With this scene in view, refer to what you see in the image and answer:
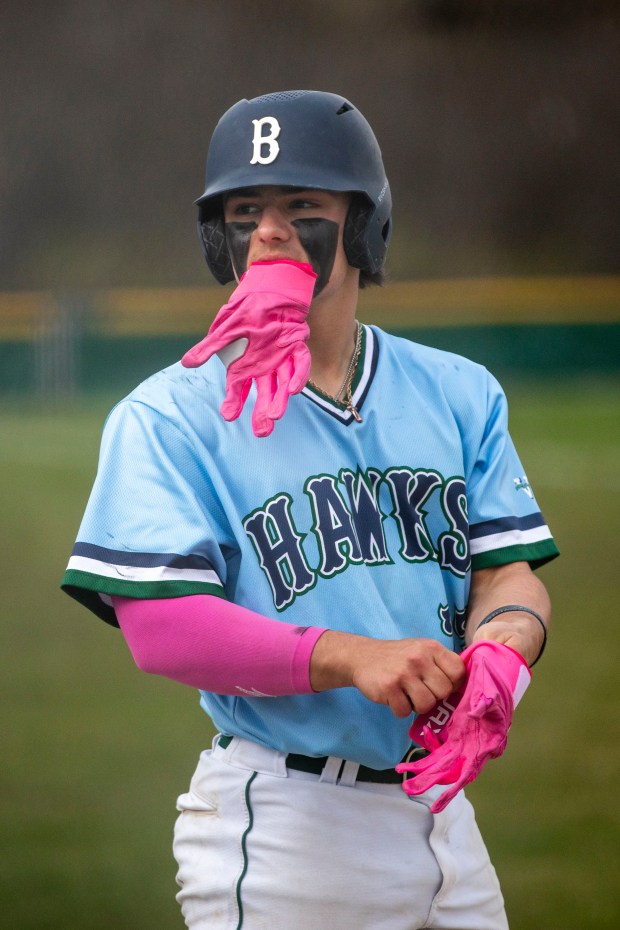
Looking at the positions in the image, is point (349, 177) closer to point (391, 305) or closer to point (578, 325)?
point (391, 305)

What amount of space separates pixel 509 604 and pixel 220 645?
438mm

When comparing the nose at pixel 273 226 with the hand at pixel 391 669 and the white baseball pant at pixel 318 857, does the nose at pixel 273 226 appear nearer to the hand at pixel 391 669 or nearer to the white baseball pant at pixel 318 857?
the hand at pixel 391 669

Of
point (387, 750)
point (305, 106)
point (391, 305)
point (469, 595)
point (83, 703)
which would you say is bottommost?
point (83, 703)

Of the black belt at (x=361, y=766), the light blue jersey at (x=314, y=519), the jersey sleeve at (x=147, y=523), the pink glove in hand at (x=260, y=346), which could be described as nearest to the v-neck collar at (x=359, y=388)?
the light blue jersey at (x=314, y=519)

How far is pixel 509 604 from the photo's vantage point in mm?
1715

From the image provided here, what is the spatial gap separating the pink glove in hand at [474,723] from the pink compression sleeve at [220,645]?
0.18 m

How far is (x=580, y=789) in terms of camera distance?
3.55m

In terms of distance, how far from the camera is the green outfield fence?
5.57m

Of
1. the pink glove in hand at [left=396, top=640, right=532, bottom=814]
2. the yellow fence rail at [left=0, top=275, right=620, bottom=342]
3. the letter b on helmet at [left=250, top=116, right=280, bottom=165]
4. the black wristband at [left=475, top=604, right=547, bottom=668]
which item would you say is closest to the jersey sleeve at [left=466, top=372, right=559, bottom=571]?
the black wristband at [left=475, top=604, right=547, bottom=668]

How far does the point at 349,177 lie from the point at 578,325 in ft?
16.1

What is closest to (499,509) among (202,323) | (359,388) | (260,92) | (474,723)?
(359,388)

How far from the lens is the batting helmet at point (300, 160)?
67.0 inches

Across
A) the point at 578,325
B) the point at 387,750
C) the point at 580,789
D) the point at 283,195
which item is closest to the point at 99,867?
the point at 580,789

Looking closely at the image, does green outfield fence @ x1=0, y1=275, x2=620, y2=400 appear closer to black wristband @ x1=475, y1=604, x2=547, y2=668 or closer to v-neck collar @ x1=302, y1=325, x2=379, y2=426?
v-neck collar @ x1=302, y1=325, x2=379, y2=426
